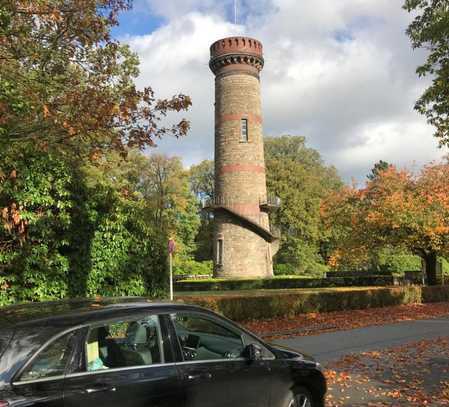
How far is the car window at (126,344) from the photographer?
3.77 meters

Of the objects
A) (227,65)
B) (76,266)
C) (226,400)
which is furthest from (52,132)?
(227,65)

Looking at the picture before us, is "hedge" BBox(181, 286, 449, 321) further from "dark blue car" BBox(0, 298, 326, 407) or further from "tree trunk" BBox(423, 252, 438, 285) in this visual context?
"dark blue car" BBox(0, 298, 326, 407)

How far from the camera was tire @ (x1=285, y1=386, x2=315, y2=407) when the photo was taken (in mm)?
5053

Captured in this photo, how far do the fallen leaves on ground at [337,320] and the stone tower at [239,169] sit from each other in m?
12.5

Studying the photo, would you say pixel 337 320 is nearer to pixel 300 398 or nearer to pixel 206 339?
pixel 300 398

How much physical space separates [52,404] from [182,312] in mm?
1407

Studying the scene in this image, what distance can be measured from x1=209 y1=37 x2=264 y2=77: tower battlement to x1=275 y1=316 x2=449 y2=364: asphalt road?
70.9 feet

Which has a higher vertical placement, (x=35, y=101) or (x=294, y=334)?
(x=35, y=101)

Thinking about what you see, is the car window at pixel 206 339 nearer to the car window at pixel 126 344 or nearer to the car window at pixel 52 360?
the car window at pixel 126 344

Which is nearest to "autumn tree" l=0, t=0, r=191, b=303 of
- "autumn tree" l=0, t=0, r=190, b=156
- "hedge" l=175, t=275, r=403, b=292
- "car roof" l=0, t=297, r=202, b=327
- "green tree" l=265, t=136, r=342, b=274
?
"autumn tree" l=0, t=0, r=190, b=156

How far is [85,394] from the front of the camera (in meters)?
3.46

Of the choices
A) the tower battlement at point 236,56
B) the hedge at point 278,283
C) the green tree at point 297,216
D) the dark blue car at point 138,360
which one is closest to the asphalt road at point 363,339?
the dark blue car at point 138,360

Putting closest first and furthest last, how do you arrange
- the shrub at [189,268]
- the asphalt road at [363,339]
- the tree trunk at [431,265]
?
the asphalt road at [363,339] → the tree trunk at [431,265] → the shrub at [189,268]

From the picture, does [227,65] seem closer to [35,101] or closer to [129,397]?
[35,101]
